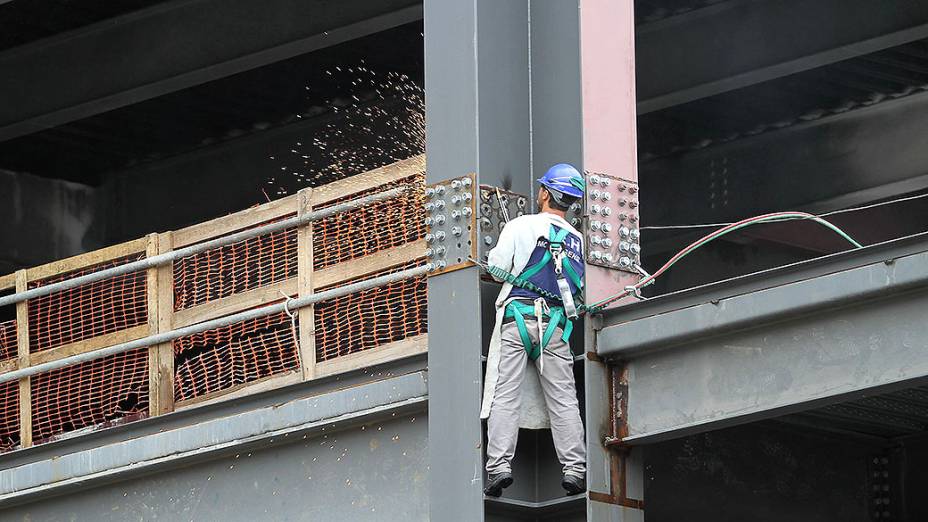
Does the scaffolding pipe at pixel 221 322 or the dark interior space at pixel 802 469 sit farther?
the dark interior space at pixel 802 469

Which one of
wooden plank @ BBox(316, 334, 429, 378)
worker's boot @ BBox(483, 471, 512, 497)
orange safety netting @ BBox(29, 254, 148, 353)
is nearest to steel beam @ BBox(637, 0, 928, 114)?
orange safety netting @ BBox(29, 254, 148, 353)

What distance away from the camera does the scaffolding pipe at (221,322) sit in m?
12.0

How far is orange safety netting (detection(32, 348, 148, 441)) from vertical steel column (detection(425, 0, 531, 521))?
356 cm

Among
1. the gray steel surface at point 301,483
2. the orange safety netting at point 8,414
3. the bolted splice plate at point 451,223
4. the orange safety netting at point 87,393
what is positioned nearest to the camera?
the bolted splice plate at point 451,223

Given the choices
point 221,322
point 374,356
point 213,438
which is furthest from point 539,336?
point 221,322

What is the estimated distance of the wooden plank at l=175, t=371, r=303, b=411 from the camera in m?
12.7

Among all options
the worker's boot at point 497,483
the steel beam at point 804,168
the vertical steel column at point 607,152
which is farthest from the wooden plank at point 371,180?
the steel beam at point 804,168

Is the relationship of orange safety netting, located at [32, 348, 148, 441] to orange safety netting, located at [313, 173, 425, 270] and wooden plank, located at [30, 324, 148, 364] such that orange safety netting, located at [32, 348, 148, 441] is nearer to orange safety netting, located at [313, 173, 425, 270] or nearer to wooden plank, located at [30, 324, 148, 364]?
wooden plank, located at [30, 324, 148, 364]

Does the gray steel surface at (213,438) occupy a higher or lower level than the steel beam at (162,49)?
lower

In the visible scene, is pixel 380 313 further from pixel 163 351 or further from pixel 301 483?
pixel 301 483

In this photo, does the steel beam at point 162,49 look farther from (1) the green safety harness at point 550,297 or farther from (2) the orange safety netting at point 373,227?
(1) the green safety harness at point 550,297

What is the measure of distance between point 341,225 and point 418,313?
0.94 meters

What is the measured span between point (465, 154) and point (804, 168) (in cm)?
1112

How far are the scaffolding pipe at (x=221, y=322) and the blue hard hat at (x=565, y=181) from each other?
3.08ft
